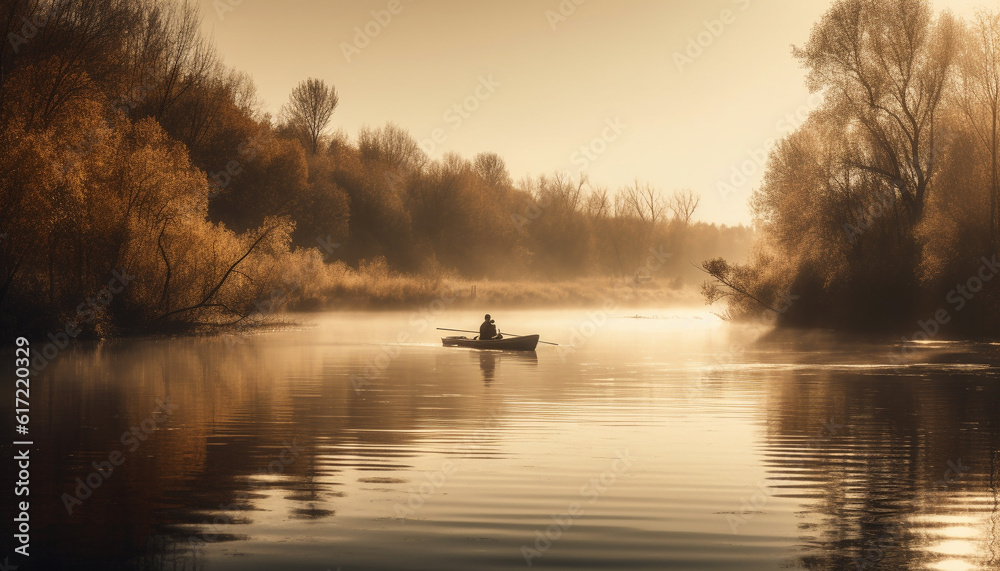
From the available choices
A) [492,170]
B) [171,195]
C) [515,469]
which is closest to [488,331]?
[171,195]

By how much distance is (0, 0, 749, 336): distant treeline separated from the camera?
31.3m

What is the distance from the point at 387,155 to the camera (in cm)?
9200

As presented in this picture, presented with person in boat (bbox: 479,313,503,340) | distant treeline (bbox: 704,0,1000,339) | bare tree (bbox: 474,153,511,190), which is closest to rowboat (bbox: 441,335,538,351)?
person in boat (bbox: 479,313,503,340)

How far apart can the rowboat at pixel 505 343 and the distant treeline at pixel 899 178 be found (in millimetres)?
16922

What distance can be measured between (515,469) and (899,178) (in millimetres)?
35685

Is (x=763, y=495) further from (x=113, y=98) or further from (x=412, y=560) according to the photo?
(x=113, y=98)

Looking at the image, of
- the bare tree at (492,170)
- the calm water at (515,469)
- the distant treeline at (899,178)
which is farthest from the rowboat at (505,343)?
the bare tree at (492,170)

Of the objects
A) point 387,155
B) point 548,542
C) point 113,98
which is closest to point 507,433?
point 548,542

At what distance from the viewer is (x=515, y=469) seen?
12.3 meters

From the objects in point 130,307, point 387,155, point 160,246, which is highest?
point 387,155

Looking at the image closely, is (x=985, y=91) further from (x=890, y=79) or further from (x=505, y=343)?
(x=505, y=343)

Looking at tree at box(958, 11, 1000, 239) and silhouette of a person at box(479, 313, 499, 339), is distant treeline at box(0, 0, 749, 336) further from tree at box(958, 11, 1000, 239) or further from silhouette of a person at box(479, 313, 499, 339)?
tree at box(958, 11, 1000, 239)

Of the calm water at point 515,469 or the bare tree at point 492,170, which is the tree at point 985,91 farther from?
the bare tree at point 492,170

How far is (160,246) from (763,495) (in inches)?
1180
